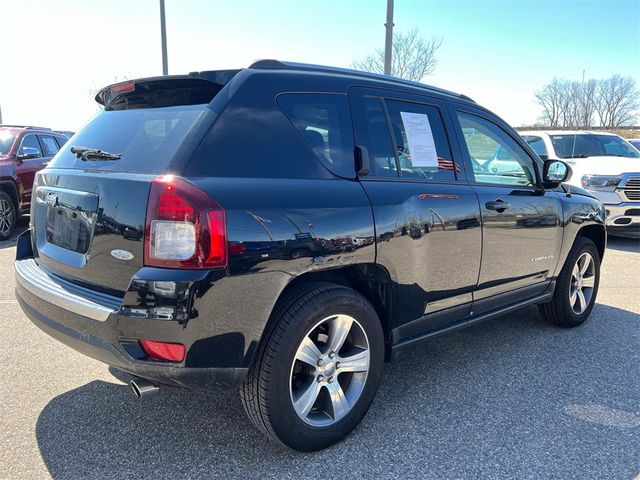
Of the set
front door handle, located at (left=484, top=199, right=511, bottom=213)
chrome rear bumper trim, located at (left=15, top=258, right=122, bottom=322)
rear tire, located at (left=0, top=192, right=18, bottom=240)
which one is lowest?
rear tire, located at (left=0, top=192, right=18, bottom=240)

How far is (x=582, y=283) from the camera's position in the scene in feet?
15.7

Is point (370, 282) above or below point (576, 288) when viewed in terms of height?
above

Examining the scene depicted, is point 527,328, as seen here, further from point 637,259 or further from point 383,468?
point 637,259

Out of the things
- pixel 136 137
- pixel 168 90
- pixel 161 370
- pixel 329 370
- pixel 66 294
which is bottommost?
pixel 329 370

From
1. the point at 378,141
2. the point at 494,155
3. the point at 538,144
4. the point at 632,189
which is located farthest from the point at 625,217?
the point at 378,141

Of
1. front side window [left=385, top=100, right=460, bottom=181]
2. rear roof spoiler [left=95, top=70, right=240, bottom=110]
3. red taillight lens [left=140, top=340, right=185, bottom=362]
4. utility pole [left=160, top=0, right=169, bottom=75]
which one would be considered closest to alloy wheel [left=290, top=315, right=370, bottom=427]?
red taillight lens [left=140, top=340, right=185, bottom=362]

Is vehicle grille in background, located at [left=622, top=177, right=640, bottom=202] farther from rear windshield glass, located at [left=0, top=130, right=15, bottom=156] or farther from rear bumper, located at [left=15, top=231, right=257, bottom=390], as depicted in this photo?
rear windshield glass, located at [left=0, top=130, right=15, bottom=156]

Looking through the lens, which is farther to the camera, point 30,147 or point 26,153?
point 30,147

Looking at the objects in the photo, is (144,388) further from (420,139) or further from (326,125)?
(420,139)

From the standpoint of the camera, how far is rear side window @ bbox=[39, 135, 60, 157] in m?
9.60

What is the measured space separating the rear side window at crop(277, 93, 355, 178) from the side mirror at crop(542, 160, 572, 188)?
6.82ft

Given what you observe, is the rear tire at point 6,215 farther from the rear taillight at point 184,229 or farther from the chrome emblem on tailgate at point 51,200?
the rear taillight at point 184,229

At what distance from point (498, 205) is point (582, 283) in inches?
72.1

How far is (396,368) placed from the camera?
12.2ft
